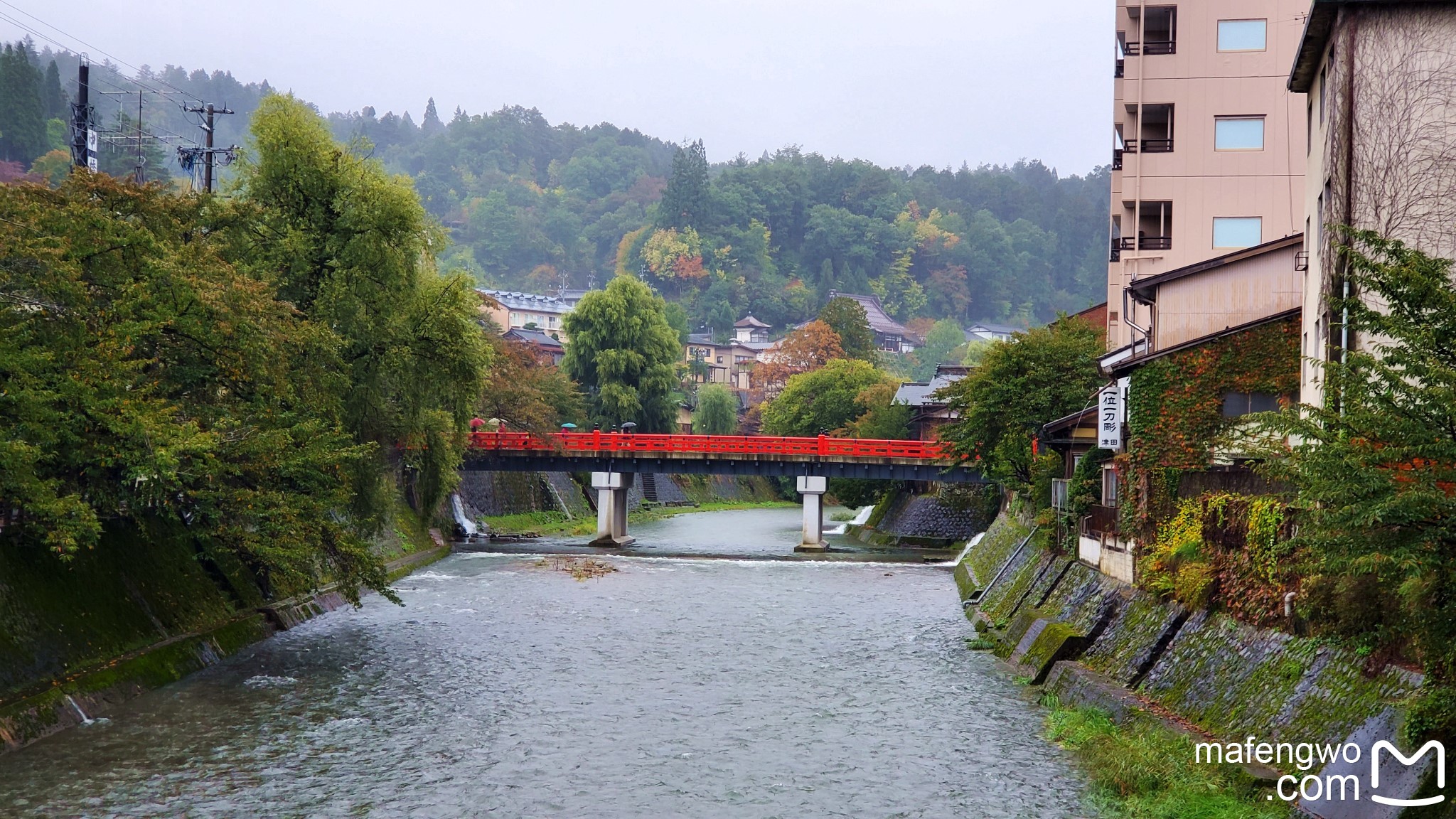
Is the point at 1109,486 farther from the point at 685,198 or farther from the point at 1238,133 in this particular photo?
the point at 685,198

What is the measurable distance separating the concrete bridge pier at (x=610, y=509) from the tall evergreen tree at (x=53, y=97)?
8495 centimetres

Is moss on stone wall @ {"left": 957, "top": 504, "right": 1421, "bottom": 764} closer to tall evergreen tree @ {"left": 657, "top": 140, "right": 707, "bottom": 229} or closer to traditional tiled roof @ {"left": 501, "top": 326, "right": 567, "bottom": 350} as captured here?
traditional tiled roof @ {"left": 501, "top": 326, "right": 567, "bottom": 350}

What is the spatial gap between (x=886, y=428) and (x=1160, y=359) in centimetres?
5341

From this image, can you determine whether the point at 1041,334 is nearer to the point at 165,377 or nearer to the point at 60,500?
the point at 165,377

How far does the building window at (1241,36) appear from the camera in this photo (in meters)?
38.5

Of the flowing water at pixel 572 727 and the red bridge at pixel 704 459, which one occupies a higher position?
the red bridge at pixel 704 459

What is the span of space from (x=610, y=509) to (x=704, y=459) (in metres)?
5.14

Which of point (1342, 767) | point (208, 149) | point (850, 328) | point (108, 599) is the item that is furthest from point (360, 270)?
point (850, 328)

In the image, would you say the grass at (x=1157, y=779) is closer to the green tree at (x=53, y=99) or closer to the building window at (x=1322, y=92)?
the building window at (x=1322, y=92)

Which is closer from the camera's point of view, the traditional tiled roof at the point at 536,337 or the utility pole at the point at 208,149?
the utility pole at the point at 208,149

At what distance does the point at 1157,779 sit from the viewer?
52.7 feet

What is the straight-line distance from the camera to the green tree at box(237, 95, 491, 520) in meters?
31.2

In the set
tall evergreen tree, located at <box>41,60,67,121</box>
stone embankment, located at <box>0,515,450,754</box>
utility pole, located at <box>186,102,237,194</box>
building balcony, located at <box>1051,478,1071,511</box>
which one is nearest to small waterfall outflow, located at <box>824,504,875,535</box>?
building balcony, located at <box>1051,478,1071,511</box>

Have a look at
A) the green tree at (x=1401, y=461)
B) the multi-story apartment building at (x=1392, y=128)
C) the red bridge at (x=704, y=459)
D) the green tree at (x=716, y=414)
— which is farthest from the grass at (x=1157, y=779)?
the green tree at (x=716, y=414)
